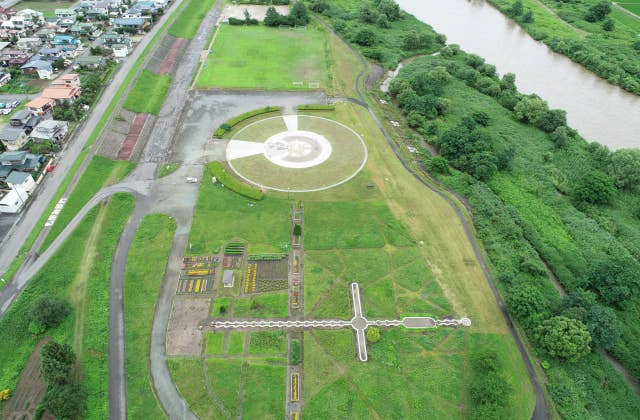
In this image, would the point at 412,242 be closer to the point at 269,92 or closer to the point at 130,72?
the point at 269,92

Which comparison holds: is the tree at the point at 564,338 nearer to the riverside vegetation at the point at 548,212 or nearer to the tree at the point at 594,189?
the riverside vegetation at the point at 548,212

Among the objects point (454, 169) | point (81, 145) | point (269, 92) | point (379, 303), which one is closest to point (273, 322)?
point (379, 303)

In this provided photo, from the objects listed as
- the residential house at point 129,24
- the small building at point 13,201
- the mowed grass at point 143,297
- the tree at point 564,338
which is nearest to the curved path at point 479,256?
the tree at point 564,338

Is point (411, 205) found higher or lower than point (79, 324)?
higher

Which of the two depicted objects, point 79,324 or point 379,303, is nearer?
point 79,324

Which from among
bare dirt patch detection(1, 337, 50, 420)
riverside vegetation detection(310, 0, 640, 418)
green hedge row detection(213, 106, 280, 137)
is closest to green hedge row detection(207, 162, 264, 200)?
green hedge row detection(213, 106, 280, 137)

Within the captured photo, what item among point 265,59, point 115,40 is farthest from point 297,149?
point 115,40
